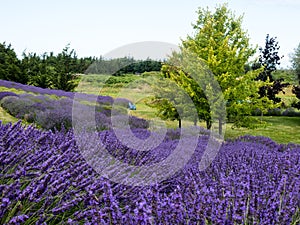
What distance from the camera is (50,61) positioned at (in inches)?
1027

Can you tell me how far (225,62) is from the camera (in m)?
9.42

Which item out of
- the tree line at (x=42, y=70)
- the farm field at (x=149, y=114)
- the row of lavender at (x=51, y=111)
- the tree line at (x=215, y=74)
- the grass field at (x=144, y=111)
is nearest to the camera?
the row of lavender at (x=51, y=111)

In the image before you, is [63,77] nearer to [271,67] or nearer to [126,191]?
[271,67]

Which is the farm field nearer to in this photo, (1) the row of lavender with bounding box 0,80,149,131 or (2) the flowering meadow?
(1) the row of lavender with bounding box 0,80,149,131

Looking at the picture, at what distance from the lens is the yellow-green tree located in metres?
9.08

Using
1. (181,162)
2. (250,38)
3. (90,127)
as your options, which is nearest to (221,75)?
(250,38)

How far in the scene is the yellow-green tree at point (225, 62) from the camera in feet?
29.8

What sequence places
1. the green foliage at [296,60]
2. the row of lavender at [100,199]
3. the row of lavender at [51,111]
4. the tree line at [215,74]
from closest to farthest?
the row of lavender at [100,199], the row of lavender at [51,111], the tree line at [215,74], the green foliage at [296,60]

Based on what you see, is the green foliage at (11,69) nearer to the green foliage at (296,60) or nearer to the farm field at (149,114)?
the farm field at (149,114)

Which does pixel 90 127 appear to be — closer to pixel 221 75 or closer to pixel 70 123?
pixel 70 123

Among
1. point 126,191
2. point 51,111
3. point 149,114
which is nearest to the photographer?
point 126,191

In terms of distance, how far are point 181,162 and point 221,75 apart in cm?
531

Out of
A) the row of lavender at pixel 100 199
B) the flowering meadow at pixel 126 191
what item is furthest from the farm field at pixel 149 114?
the row of lavender at pixel 100 199

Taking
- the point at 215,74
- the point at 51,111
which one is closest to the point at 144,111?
the point at 215,74
